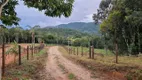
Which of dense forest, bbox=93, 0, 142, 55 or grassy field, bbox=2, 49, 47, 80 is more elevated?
dense forest, bbox=93, 0, 142, 55

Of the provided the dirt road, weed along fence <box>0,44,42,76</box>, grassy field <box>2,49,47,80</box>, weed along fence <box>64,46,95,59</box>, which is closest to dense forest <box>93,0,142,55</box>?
weed along fence <box>64,46,95,59</box>

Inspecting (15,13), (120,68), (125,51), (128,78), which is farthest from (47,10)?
(125,51)

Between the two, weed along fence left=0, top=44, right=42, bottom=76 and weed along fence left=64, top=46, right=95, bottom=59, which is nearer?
weed along fence left=0, top=44, right=42, bottom=76

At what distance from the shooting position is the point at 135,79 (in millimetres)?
13008

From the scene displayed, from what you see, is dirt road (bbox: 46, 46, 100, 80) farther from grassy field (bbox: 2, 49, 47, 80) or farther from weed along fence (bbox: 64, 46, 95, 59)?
weed along fence (bbox: 64, 46, 95, 59)

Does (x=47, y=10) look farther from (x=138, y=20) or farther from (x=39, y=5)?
(x=138, y=20)

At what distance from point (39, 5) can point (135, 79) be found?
5.98m

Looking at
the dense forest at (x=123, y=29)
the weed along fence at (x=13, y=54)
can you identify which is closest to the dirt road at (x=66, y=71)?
the weed along fence at (x=13, y=54)

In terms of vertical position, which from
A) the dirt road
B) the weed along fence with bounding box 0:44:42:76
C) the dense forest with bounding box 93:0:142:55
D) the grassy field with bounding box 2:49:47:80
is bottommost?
the dirt road

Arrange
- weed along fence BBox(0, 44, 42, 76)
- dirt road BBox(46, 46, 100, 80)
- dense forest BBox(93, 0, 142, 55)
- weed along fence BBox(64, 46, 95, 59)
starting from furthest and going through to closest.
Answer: dense forest BBox(93, 0, 142, 55)
weed along fence BBox(64, 46, 95, 59)
dirt road BBox(46, 46, 100, 80)
weed along fence BBox(0, 44, 42, 76)

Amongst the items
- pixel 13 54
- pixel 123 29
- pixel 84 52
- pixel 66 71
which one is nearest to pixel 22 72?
pixel 66 71

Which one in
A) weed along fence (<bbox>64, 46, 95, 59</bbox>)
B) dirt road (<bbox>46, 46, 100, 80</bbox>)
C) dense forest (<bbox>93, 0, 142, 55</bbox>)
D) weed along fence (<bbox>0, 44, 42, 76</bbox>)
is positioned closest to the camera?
weed along fence (<bbox>0, 44, 42, 76</bbox>)

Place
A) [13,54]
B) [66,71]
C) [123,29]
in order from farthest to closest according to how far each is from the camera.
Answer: [123,29]
[13,54]
[66,71]

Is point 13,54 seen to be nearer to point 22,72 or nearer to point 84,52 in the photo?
point 22,72
